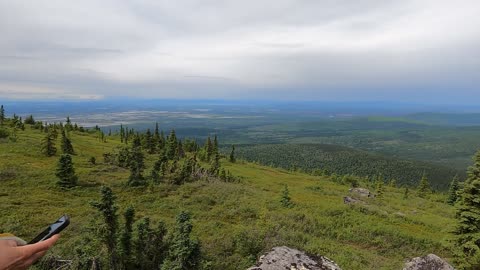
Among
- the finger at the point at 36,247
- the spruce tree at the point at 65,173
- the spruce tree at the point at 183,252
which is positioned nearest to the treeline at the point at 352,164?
the spruce tree at the point at 65,173

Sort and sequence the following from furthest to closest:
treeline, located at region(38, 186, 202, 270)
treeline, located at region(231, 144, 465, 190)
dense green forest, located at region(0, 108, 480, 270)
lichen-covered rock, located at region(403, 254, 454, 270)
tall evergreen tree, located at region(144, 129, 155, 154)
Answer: treeline, located at region(231, 144, 465, 190), tall evergreen tree, located at region(144, 129, 155, 154), dense green forest, located at region(0, 108, 480, 270), lichen-covered rock, located at region(403, 254, 454, 270), treeline, located at region(38, 186, 202, 270)

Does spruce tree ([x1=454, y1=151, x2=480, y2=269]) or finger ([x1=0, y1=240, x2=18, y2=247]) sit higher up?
finger ([x1=0, y1=240, x2=18, y2=247])

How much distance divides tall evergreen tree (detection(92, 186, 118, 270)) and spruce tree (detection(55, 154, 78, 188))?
18185 mm

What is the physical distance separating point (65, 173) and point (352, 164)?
143380 millimetres

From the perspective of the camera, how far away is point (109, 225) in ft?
41.7

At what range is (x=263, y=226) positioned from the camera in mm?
→ 20500

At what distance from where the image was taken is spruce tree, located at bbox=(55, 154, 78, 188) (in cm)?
2800

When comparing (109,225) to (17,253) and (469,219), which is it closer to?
(17,253)

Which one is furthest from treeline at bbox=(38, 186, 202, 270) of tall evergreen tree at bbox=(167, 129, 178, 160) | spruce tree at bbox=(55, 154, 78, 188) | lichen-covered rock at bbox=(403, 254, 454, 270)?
tall evergreen tree at bbox=(167, 129, 178, 160)

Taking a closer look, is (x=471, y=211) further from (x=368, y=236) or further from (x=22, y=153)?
(x=22, y=153)

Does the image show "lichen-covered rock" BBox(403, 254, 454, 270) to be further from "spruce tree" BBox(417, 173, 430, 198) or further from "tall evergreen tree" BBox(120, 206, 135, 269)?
"spruce tree" BBox(417, 173, 430, 198)

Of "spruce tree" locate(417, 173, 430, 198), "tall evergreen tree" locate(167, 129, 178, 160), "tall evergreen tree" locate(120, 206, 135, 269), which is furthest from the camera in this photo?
"spruce tree" locate(417, 173, 430, 198)

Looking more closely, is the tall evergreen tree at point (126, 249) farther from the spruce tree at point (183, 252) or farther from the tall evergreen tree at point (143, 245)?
the spruce tree at point (183, 252)

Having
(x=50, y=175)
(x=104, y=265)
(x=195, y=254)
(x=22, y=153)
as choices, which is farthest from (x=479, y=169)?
(x=22, y=153)
